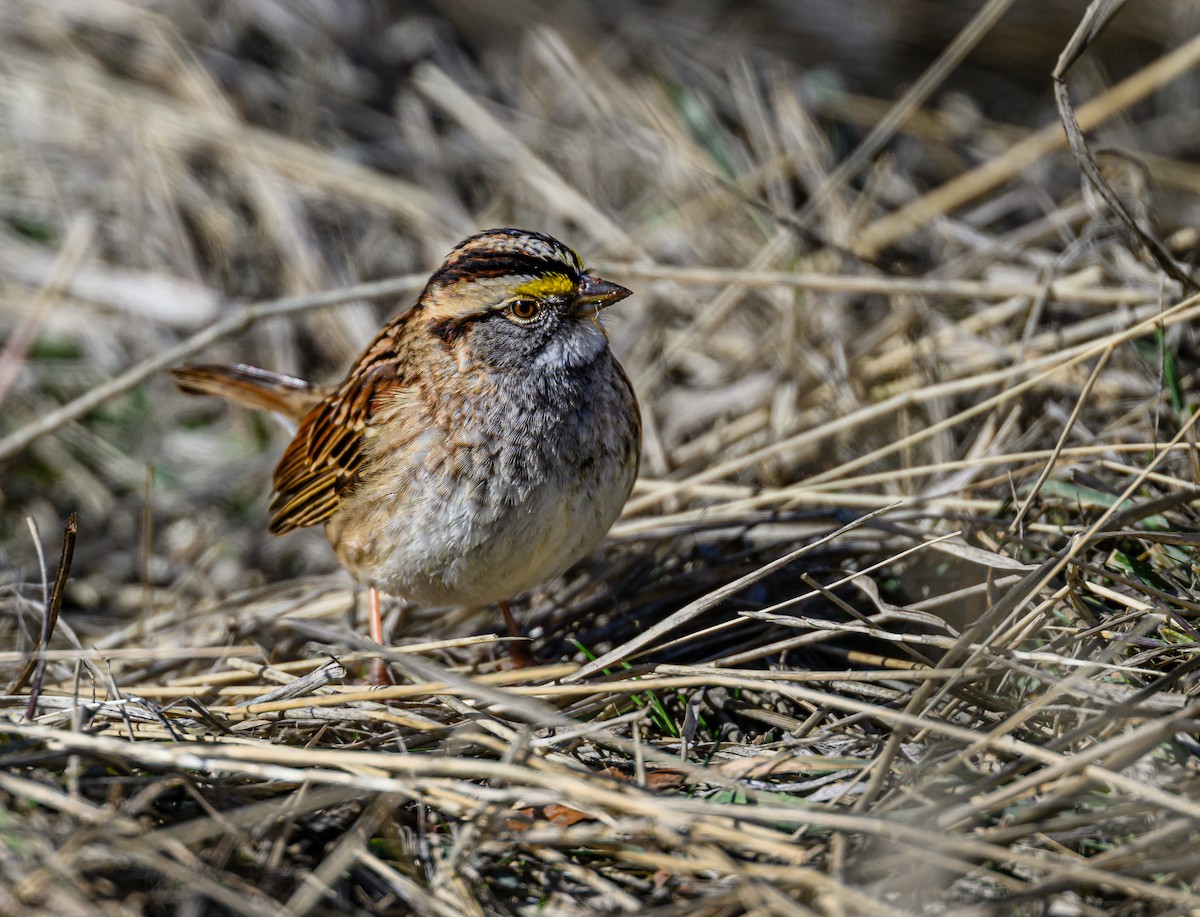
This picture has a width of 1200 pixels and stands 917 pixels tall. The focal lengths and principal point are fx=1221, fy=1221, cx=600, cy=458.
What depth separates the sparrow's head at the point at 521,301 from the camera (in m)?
3.54

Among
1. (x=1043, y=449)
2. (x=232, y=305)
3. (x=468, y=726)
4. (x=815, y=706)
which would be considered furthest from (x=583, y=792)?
(x=232, y=305)

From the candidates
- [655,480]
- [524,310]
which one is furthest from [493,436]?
[655,480]

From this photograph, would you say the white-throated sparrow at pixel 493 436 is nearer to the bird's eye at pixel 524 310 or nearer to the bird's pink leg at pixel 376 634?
the bird's eye at pixel 524 310

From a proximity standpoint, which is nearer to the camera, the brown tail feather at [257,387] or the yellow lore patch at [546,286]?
the yellow lore patch at [546,286]

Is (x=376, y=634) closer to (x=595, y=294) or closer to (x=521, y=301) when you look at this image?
(x=521, y=301)

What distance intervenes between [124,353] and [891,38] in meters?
4.70

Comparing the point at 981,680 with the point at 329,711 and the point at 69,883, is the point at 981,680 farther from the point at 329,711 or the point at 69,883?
the point at 69,883

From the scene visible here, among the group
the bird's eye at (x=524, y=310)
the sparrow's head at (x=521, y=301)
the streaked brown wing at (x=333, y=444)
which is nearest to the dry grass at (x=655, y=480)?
the streaked brown wing at (x=333, y=444)

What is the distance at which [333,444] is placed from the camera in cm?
400

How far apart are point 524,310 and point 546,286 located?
0.35 ft

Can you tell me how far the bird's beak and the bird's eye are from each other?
12cm

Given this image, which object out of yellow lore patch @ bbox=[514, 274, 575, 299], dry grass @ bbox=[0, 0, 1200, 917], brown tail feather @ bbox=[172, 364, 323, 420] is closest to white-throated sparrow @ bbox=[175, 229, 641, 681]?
yellow lore patch @ bbox=[514, 274, 575, 299]

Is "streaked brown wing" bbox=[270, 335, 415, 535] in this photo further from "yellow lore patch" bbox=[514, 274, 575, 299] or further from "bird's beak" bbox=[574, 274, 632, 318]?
"bird's beak" bbox=[574, 274, 632, 318]

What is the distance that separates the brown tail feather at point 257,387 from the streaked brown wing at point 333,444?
10.6 inches
